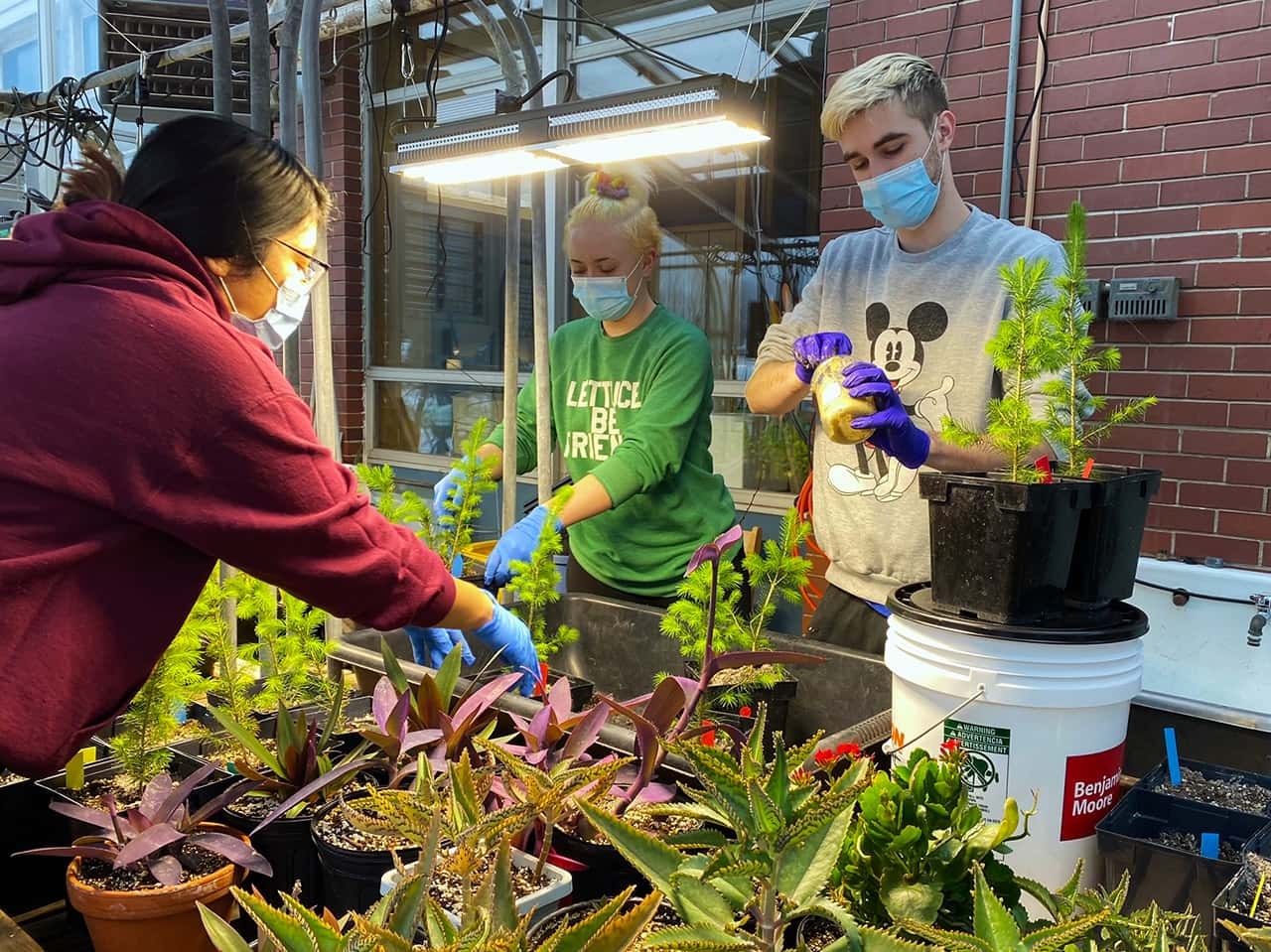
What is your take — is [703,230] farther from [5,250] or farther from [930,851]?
[930,851]

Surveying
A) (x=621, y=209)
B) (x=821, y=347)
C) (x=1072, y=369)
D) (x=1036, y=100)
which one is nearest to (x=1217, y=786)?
→ (x=1072, y=369)

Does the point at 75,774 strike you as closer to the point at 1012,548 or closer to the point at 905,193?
the point at 1012,548

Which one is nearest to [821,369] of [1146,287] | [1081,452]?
[1081,452]

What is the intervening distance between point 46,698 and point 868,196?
152 cm

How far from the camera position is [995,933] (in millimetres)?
596

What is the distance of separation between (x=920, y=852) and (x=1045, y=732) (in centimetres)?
32

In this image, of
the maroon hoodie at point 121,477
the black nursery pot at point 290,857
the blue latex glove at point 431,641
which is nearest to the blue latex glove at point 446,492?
the blue latex glove at point 431,641

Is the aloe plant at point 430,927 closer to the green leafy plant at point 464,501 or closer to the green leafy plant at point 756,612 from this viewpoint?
the green leafy plant at point 756,612

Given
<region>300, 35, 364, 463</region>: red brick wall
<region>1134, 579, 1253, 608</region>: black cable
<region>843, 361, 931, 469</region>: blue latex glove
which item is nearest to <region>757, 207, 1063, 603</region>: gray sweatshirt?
<region>843, 361, 931, 469</region>: blue latex glove

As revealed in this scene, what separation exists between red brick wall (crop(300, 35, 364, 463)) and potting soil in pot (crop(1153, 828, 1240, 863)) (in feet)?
14.3

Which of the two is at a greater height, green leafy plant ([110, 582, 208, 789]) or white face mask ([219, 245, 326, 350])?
white face mask ([219, 245, 326, 350])

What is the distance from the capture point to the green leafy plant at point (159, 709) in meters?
1.25

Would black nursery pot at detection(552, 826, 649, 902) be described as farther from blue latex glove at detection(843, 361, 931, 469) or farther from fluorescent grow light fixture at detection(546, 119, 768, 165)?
fluorescent grow light fixture at detection(546, 119, 768, 165)

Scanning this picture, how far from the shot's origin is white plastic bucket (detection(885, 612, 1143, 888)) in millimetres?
953
